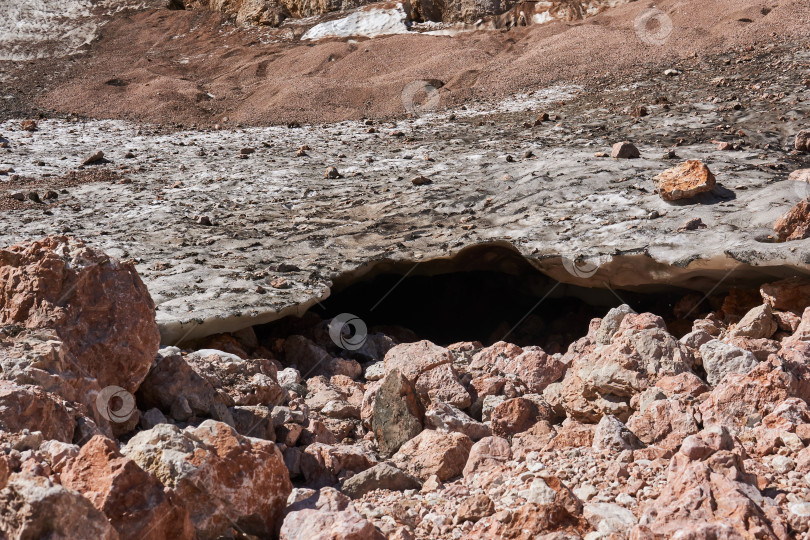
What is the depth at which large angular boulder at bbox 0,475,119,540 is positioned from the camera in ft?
5.11

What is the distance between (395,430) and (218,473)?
947 mm

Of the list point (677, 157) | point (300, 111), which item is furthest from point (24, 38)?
point (677, 157)

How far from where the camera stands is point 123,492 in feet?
5.86

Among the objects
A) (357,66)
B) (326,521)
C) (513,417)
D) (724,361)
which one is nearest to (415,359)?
(513,417)

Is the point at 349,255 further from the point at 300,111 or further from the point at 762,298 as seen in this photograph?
the point at 300,111

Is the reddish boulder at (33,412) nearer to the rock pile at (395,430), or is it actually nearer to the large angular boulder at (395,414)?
the rock pile at (395,430)

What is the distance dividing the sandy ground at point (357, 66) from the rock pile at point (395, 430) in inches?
187

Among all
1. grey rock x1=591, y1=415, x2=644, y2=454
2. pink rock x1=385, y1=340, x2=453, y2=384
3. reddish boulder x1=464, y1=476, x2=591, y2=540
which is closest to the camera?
reddish boulder x1=464, y1=476, x2=591, y2=540

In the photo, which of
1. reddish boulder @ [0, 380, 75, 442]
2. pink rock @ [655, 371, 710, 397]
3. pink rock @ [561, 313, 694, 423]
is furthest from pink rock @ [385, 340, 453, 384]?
reddish boulder @ [0, 380, 75, 442]

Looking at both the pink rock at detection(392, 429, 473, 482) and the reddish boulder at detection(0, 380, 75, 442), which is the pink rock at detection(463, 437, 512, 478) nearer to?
the pink rock at detection(392, 429, 473, 482)

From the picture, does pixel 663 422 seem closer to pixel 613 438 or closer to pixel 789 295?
pixel 613 438

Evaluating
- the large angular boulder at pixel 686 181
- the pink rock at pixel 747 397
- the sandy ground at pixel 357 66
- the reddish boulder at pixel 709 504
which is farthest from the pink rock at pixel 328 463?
the sandy ground at pixel 357 66

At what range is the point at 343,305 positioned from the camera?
481cm

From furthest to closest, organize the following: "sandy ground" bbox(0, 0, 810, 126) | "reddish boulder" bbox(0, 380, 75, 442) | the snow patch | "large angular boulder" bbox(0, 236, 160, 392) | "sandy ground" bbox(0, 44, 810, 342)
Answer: the snow patch → "sandy ground" bbox(0, 0, 810, 126) → "sandy ground" bbox(0, 44, 810, 342) → "large angular boulder" bbox(0, 236, 160, 392) → "reddish boulder" bbox(0, 380, 75, 442)
